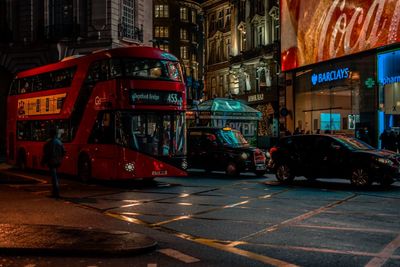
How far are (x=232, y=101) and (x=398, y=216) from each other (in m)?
21.2

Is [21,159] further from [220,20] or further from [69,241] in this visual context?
[220,20]

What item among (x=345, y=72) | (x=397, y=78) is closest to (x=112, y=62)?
(x=397, y=78)

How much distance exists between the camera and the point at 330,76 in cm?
3200

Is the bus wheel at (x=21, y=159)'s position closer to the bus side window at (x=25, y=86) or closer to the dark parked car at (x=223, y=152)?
the bus side window at (x=25, y=86)

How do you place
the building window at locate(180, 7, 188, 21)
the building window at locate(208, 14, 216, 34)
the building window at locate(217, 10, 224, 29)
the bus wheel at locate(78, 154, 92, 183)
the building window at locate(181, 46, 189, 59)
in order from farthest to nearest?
the building window at locate(181, 46, 189, 59), the building window at locate(180, 7, 188, 21), the building window at locate(208, 14, 216, 34), the building window at locate(217, 10, 224, 29), the bus wheel at locate(78, 154, 92, 183)

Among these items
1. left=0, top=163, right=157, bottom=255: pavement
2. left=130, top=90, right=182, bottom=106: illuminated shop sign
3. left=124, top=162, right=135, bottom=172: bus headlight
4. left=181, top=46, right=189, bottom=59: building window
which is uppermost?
left=181, top=46, right=189, bottom=59: building window

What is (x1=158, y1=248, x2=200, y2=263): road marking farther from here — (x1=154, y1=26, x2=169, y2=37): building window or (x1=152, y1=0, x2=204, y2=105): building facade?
(x1=154, y1=26, x2=169, y2=37): building window

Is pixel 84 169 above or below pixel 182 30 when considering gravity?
below

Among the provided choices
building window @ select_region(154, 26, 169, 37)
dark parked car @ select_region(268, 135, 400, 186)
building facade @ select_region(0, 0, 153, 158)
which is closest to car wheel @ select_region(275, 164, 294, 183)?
dark parked car @ select_region(268, 135, 400, 186)

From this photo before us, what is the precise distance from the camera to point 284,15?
36.3 meters

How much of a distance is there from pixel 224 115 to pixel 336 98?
7394mm

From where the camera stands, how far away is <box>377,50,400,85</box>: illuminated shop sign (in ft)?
86.9

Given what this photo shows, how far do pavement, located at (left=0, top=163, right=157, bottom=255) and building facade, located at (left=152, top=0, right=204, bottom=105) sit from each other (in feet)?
223

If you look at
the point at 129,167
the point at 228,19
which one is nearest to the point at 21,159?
the point at 129,167
